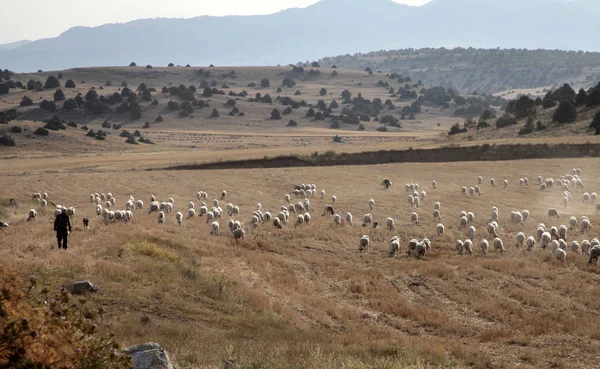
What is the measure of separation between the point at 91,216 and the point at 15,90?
10869 cm

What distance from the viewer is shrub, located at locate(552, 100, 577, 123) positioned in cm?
6856

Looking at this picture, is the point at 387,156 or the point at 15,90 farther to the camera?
the point at 15,90

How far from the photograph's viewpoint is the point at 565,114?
6862 centimetres

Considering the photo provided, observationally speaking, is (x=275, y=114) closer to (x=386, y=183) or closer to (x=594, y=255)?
(x=386, y=183)

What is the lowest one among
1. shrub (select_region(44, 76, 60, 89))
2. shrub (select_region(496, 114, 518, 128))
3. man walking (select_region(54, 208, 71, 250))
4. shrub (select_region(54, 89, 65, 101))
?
shrub (select_region(496, 114, 518, 128))

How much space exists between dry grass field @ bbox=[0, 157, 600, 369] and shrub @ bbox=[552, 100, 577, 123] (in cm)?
3765

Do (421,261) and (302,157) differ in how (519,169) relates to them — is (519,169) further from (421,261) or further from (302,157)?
(421,261)

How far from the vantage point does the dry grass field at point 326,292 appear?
12.9 metres

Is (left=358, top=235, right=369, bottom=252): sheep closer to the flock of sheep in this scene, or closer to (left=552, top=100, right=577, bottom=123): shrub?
the flock of sheep

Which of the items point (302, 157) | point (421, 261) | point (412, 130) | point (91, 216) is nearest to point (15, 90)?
point (412, 130)

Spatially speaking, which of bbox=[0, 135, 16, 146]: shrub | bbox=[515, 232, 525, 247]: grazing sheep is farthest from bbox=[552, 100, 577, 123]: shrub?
bbox=[0, 135, 16, 146]: shrub

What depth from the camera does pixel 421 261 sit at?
23859 mm

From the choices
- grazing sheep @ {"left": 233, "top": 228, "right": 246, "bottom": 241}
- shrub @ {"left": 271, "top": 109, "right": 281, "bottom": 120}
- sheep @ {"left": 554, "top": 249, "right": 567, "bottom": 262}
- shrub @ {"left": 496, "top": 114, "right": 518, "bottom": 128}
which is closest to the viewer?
sheep @ {"left": 554, "top": 249, "right": 567, "bottom": 262}

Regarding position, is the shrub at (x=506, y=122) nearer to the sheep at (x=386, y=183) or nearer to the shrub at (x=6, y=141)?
the sheep at (x=386, y=183)
